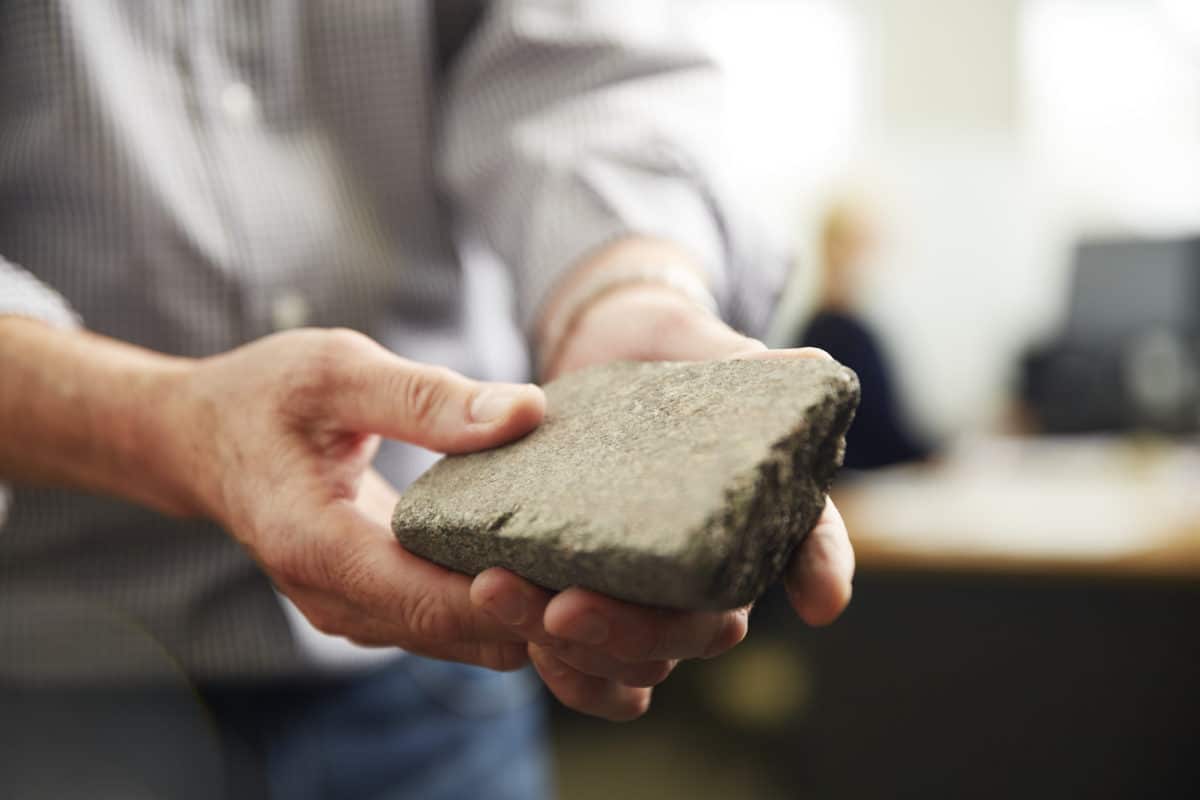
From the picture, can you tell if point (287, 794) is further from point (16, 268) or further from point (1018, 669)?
point (1018, 669)

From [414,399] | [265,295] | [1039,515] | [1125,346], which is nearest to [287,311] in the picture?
[265,295]

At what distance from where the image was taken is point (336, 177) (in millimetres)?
833

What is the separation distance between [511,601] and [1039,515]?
58.6 inches

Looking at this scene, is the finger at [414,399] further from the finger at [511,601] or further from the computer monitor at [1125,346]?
the computer monitor at [1125,346]

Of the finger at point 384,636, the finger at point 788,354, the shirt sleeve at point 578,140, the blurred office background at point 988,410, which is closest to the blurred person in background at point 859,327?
the blurred office background at point 988,410

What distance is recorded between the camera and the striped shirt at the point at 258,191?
0.74 m

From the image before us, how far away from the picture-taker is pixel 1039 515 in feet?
5.40

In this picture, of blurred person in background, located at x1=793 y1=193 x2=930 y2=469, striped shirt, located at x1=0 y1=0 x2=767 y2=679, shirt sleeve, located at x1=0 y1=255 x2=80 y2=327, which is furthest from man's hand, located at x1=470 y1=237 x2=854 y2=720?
blurred person in background, located at x1=793 y1=193 x2=930 y2=469

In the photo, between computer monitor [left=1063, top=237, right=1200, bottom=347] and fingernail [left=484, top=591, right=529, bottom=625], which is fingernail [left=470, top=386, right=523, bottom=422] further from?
computer monitor [left=1063, top=237, right=1200, bottom=347]

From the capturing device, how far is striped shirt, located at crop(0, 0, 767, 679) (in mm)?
735

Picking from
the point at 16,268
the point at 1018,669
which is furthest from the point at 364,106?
the point at 1018,669

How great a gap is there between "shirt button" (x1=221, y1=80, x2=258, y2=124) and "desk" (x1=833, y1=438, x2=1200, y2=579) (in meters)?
1.25

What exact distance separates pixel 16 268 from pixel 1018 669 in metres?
1.65

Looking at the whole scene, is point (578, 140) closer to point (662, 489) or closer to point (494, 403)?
point (494, 403)
